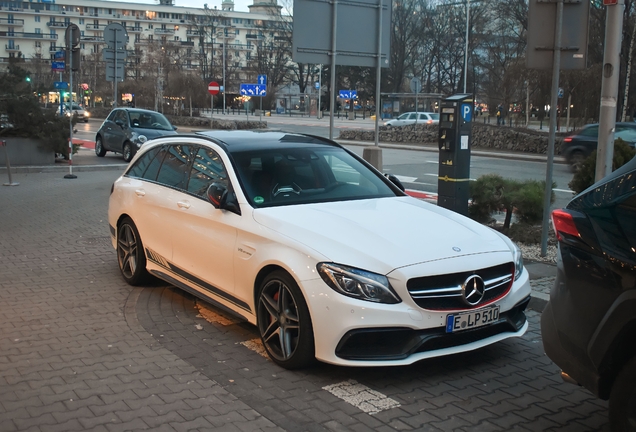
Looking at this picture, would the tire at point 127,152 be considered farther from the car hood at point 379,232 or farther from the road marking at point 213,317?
the car hood at point 379,232

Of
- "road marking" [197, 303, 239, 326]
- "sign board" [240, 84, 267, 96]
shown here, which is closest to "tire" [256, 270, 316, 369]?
"road marking" [197, 303, 239, 326]

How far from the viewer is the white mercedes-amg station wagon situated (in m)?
4.70

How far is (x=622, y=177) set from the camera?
12.1ft

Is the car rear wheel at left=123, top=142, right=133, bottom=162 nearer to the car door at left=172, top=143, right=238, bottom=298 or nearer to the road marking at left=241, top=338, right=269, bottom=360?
the car door at left=172, top=143, right=238, bottom=298

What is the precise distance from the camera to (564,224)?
12.7 ft

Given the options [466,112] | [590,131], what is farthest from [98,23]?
[466,112]

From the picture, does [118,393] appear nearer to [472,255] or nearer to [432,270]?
[432,270]

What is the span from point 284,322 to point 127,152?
18.8m

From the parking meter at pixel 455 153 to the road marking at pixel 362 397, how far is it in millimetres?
5549

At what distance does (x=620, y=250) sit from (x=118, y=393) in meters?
3.22

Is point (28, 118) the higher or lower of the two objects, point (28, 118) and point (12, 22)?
the lower

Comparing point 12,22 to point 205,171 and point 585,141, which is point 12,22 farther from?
point 205,171

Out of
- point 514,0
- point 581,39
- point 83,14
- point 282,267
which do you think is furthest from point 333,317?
point 83,14

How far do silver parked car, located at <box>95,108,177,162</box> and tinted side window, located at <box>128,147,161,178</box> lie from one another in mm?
14839
